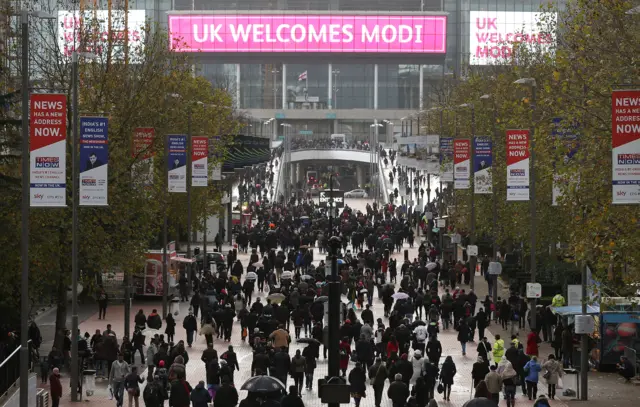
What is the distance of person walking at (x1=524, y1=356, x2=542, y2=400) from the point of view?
2981 cm

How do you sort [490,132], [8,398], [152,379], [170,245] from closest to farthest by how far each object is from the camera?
1. [8,398]
2. [152,379]
3. [170,245]
4. [490,132]

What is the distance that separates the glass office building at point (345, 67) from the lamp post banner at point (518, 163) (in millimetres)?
102489

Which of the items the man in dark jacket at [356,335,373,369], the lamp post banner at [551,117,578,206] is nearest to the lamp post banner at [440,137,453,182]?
the man in dark jacket at [356,335,373,369]

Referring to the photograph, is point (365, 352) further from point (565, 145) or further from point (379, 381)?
point (565, 145)

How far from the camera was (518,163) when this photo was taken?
125 ft

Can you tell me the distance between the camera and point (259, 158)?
79.8 m

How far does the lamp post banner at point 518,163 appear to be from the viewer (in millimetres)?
37750

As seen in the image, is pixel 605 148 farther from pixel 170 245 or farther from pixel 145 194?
pixel 170 245

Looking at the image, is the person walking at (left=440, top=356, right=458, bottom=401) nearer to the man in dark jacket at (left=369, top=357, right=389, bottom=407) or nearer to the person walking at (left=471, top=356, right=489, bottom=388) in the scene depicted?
the person walking at (left=471, top=356, right=489, bottom=388)

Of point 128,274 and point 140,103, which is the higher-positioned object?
point 140,103

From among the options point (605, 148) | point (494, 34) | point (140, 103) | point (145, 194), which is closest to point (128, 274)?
point (145, 194)

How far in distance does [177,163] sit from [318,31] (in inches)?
3835

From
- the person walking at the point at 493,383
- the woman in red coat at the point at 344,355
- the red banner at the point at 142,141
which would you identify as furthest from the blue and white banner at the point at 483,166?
the person walking at the point at 493,383

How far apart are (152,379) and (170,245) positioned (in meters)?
20.8
